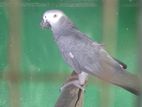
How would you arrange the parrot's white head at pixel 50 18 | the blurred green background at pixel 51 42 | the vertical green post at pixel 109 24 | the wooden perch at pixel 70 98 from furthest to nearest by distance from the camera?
the blurred green background at pixel 51 42, the parrot's white head at pixel 50 18, the wooden perch at pixel 70 98, the vertical green post at pixel 109 24

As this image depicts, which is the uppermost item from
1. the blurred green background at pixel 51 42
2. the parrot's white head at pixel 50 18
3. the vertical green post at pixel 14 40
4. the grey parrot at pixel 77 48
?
the vertical green post at pixel 14 40

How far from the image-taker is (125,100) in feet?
7.57

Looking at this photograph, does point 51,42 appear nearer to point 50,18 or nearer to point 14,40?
point 50,18

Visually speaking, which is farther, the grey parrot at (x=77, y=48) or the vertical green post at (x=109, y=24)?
the grey parrot at (x=77, y=48)

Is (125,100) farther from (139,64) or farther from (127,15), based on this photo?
(139,64)

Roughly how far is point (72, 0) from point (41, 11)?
29 cm

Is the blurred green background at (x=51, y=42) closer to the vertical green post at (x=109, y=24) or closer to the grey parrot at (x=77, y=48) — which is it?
the grey parrot at (x=77, y=48)

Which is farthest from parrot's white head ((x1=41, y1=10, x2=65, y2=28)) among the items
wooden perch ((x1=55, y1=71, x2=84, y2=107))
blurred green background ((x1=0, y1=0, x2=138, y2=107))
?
wooden perch ((x1=55, y1=71, x2=84, y2=107))

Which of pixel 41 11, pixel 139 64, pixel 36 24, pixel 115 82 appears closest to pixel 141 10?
pixel 139 64

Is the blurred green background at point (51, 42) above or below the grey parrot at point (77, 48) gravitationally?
below

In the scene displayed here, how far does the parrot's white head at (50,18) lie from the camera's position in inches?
69.7

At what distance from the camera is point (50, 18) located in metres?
1.80

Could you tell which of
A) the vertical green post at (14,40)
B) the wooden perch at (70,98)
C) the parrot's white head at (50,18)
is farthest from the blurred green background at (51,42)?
the vertical green post at (14,40)

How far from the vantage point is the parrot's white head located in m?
1.77
